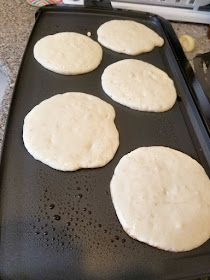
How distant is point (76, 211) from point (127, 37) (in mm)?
671

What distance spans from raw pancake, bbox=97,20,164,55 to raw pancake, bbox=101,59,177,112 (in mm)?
63

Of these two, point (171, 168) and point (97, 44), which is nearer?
point (171, 168)

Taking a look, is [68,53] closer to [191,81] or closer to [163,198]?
[191,81]

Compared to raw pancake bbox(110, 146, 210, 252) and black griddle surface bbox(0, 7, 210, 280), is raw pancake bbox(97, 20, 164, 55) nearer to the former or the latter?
black griddle surface bbox(0, 7, 210, 280)

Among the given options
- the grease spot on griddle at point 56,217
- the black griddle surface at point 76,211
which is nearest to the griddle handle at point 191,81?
the black griddle surface at point 76,211

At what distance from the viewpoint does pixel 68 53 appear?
3.38 feet

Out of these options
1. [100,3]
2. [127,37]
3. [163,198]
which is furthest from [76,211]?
[100,3]

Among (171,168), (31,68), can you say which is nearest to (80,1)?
(31,68)

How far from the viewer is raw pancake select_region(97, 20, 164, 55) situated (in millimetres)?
1089

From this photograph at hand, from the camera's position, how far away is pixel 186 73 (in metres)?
1.01

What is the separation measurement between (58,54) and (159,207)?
1.90 feet

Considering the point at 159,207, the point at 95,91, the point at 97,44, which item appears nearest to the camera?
the point at 159,207

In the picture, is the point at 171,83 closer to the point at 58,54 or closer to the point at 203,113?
the point at 203,113

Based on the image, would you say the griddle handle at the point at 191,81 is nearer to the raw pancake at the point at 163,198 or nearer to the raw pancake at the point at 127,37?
the raw pancake at the point at 127,37
